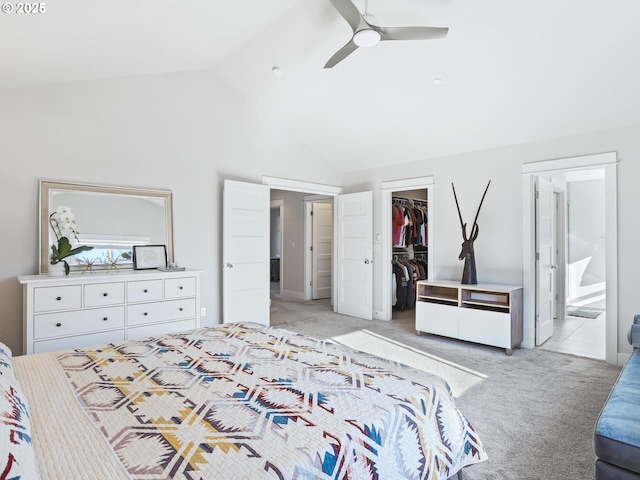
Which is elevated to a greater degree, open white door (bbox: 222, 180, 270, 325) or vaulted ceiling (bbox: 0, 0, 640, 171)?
vaulted ceiling (bbox: 0, 0, 640, 171)

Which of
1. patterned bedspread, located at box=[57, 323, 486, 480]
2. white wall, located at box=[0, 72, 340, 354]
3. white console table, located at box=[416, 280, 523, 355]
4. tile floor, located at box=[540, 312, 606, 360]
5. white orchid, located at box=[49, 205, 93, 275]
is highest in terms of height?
white wall, located at box=[0, 72, 340, 354]

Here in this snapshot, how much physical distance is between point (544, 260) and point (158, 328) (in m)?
4.23

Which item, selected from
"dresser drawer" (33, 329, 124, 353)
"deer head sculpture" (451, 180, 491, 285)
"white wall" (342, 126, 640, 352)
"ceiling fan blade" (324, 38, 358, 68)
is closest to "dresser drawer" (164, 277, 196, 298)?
"dresser drawer" (33, 329, 124, 353)

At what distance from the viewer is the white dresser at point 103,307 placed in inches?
111

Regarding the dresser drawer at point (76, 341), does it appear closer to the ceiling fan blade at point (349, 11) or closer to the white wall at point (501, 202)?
the ceiling fan blade at point (349, 11)

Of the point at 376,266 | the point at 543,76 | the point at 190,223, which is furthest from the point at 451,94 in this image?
the point at 190,223

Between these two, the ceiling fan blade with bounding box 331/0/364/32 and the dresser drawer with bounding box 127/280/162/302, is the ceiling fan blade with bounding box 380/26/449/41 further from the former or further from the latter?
the dresser drawer with bounding box 127/280/162/302

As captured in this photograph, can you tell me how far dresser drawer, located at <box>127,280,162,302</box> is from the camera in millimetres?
3238

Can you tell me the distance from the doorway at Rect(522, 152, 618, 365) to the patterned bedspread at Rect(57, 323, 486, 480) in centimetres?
291

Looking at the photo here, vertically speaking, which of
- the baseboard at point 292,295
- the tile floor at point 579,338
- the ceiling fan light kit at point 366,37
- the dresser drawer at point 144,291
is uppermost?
the ceiling fan light kit at point 366,37

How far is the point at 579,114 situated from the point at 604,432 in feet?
10.3

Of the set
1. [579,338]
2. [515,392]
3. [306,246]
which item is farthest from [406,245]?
[515,392]

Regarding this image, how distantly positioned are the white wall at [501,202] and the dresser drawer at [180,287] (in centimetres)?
282

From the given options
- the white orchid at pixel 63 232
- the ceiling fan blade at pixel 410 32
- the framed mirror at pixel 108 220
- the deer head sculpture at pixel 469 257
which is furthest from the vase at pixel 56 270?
the deer head sculpture at pixel 469 257
